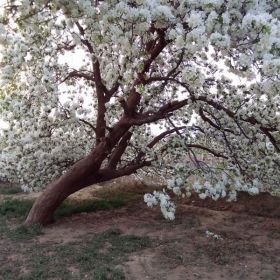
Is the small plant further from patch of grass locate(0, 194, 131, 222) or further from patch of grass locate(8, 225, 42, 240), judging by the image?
patch of grass locate(8, 225, 42, 240)

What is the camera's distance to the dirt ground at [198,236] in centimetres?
778

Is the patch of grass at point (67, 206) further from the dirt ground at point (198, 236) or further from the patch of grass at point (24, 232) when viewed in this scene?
the patch of grass at point (24, 232)

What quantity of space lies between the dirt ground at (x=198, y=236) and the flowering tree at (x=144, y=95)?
87 centimetres

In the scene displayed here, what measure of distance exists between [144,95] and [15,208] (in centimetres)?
510

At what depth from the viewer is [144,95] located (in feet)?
29.2

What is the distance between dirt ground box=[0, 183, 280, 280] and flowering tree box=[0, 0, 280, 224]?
87 centimetres

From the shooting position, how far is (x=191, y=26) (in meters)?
5.24

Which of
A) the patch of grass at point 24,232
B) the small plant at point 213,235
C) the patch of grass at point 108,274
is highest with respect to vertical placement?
the small plant at point 213,235

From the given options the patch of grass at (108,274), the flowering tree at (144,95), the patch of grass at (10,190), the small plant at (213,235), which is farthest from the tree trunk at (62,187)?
the patch of grass at (10,190)

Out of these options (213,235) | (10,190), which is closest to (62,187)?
(213,235)

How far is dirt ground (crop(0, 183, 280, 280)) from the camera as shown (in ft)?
25.5

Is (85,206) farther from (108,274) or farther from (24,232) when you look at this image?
(108,274)

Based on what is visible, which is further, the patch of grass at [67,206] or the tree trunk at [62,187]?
the patch of grass at [67,206]

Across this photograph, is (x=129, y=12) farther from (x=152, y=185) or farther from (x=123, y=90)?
(x=152, y=185)
